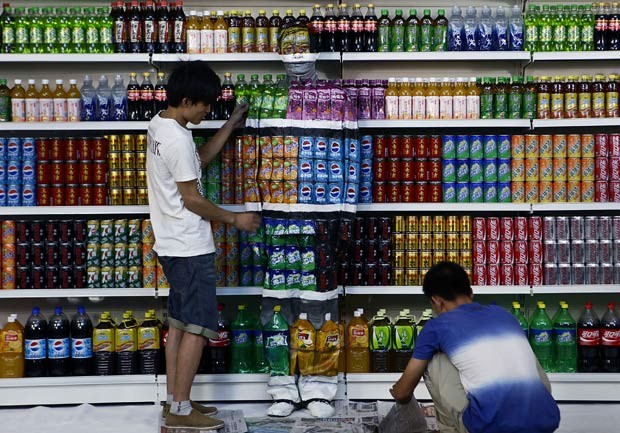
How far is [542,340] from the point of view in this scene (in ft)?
18.1

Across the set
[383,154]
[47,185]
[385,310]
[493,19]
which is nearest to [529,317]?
[385,310]

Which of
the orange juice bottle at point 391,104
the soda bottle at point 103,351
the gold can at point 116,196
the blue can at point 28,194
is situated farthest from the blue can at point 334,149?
the blue can at point 28,194

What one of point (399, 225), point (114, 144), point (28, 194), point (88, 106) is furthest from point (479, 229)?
point (28, 194)

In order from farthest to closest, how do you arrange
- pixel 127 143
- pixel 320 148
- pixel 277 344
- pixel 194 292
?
pixel 127 143 → pixel 277 344 → pixel 320 148 → pixel 194 292

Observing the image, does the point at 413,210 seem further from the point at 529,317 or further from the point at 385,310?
the point at 529,317

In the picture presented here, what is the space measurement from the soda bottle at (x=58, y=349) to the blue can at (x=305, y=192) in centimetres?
167

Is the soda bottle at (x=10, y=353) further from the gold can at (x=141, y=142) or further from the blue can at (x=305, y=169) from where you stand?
the blue can at (x=305, y=169)

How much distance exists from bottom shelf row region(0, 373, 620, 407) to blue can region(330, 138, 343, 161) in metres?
1.32

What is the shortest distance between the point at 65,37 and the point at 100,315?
1794 millimetres

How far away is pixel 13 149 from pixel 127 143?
2.26 ft

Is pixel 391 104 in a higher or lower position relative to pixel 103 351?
higher

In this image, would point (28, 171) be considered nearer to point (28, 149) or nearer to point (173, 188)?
point (28, 149)

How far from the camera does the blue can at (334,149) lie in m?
5.07

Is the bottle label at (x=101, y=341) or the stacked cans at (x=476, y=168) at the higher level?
the stacked cans at (x=476, y=168)
